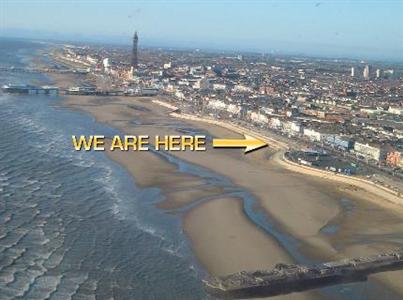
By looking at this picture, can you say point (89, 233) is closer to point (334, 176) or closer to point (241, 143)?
point (334, 176)

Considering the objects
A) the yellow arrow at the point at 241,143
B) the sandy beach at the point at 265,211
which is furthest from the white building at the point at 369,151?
the yellow arrow at the point at 241,143

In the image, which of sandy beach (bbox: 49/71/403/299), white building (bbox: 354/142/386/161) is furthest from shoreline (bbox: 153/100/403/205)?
white building (bbox: 354/142/386/161)

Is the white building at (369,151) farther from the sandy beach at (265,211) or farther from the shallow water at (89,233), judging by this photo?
the shallow water at (89,233)

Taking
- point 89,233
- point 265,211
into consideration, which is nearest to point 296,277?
point 89,233

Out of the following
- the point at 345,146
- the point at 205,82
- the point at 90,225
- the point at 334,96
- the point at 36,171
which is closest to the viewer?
the point at 90,225

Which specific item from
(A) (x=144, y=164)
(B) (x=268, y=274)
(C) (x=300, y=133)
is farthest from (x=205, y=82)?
(B) (x=268, y=274)

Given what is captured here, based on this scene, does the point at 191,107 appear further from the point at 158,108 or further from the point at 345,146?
the point at 345,146
